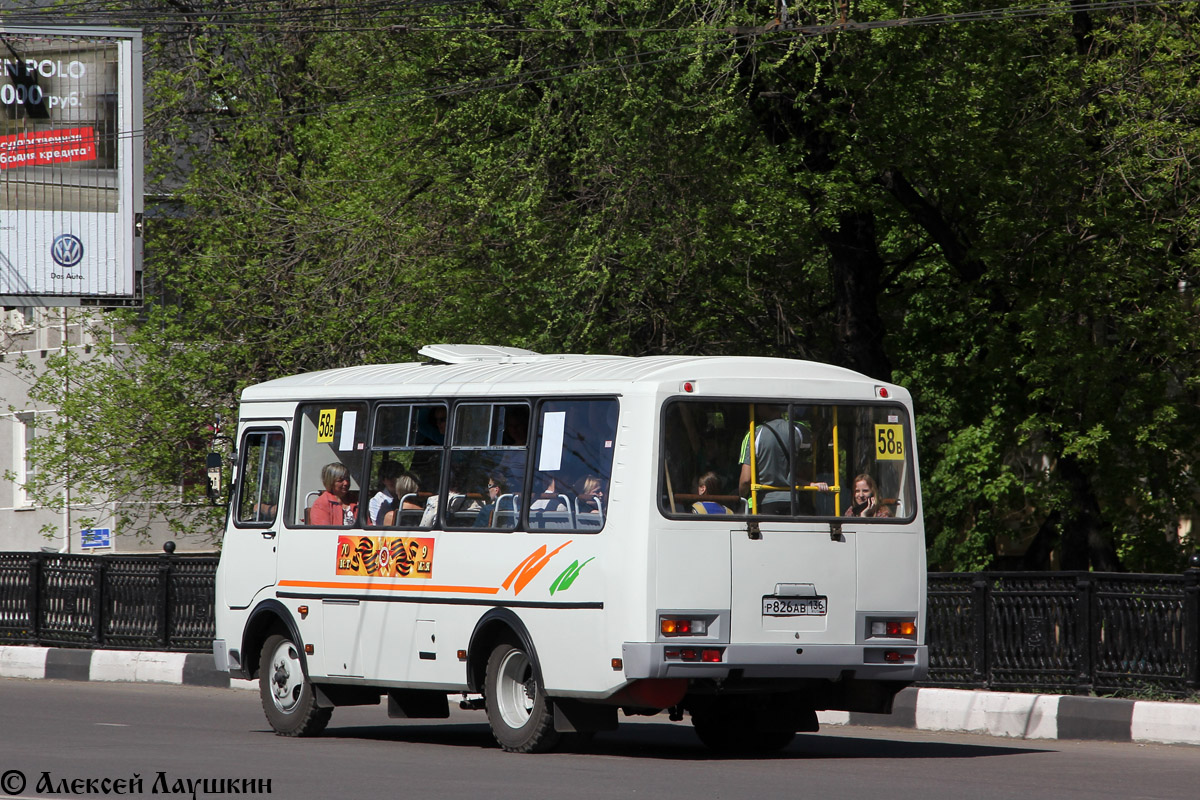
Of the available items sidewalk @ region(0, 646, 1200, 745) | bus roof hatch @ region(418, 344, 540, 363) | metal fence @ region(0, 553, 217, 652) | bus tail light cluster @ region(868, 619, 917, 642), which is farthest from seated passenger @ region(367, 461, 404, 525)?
metal fence @ region(0, 553, 217, 652)

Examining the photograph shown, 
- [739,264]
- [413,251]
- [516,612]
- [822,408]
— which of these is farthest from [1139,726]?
[413,251]

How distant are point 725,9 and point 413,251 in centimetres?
617

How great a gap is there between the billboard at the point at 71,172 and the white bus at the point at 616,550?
1279cm

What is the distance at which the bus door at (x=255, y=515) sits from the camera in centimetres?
1414

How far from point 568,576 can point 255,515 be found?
3.82m

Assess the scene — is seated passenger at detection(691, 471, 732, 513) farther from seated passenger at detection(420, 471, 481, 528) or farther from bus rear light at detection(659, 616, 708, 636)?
seated passenger at detection(420, 471, 481, 528)

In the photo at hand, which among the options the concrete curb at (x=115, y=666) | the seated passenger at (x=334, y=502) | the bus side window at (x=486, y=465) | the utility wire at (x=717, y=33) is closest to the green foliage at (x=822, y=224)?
the utility wire at (x=717, y=33)

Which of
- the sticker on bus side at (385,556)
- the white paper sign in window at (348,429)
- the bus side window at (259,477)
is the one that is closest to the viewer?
the sticker on bus side at (385,556)

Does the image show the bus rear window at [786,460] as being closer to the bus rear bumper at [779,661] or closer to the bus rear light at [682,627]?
the bus rear light at [682,627]

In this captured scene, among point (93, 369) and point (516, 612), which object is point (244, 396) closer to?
point (516, 612)

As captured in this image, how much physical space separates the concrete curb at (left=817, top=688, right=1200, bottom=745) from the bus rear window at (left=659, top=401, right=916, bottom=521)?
2.87 meters

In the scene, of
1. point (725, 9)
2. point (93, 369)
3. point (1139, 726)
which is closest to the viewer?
point (1139, 726)

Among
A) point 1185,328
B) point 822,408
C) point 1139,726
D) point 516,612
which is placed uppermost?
point 1185,328

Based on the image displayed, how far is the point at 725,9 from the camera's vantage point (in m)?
19.3
